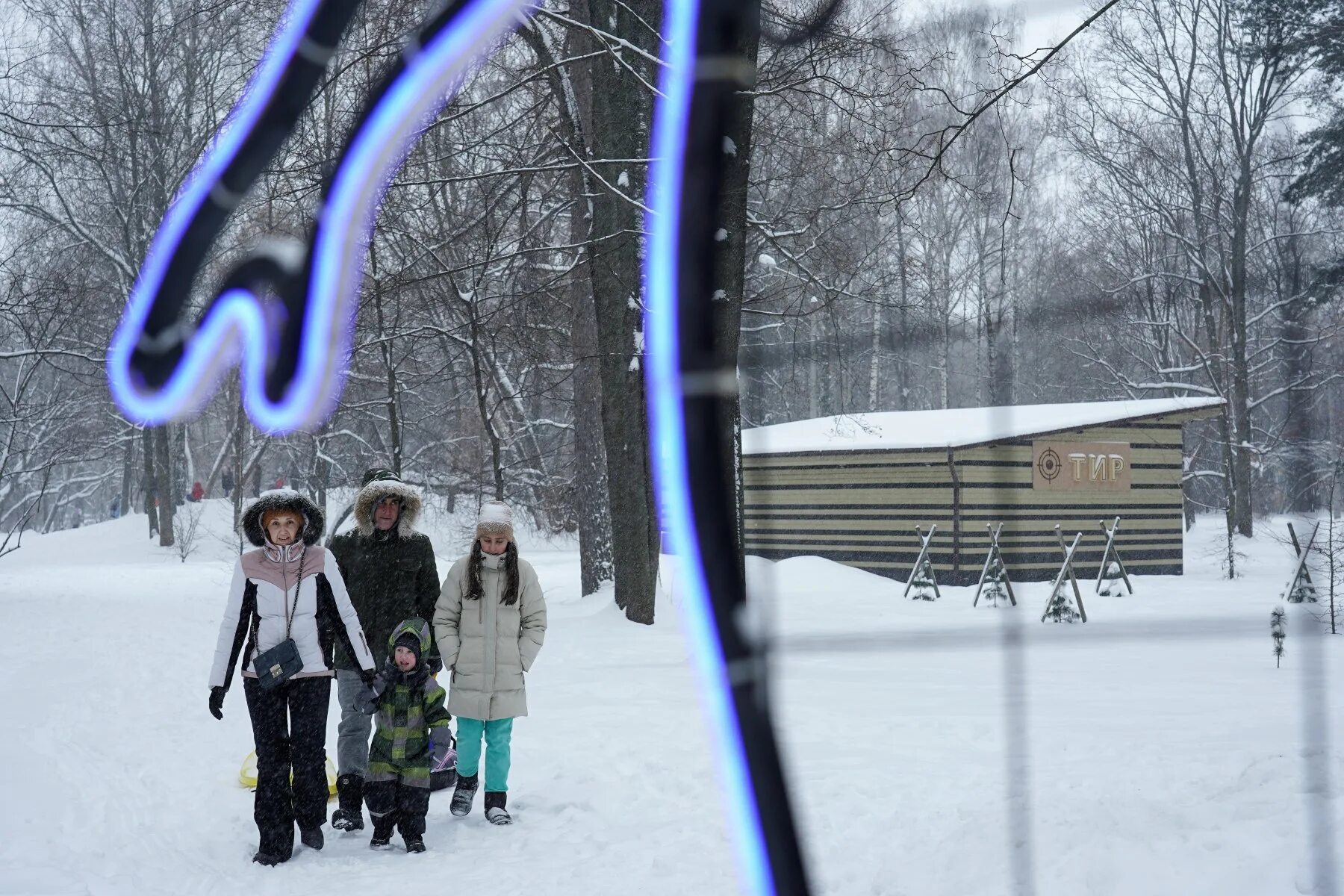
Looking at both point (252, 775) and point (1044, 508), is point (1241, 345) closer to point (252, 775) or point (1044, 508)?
point (1044, 508)

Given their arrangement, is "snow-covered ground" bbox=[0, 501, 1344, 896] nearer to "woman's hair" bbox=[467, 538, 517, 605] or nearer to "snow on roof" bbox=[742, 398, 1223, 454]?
"snow on roof" bbox=[742, 398, 1223, 454]

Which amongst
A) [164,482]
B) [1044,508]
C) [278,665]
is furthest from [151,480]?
[1044,508]

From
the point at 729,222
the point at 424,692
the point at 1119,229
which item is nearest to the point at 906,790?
the point at 424,692

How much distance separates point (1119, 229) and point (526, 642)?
4.31 meters

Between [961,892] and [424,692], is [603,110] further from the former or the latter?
[961,892]

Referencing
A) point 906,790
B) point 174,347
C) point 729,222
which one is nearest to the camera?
point 174,347

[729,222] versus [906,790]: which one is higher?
[729,222]

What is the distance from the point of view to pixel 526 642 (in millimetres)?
6016

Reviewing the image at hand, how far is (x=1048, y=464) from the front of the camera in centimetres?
244

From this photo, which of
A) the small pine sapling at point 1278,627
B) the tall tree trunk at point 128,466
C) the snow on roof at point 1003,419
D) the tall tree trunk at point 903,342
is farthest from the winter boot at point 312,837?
the tall tree trunk at point 128,466

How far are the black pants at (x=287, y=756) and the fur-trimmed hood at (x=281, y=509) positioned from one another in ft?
2.04

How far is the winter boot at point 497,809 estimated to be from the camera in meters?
5.76

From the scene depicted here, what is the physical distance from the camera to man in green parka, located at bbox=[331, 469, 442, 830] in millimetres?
6004

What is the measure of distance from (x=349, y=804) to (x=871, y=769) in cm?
251
